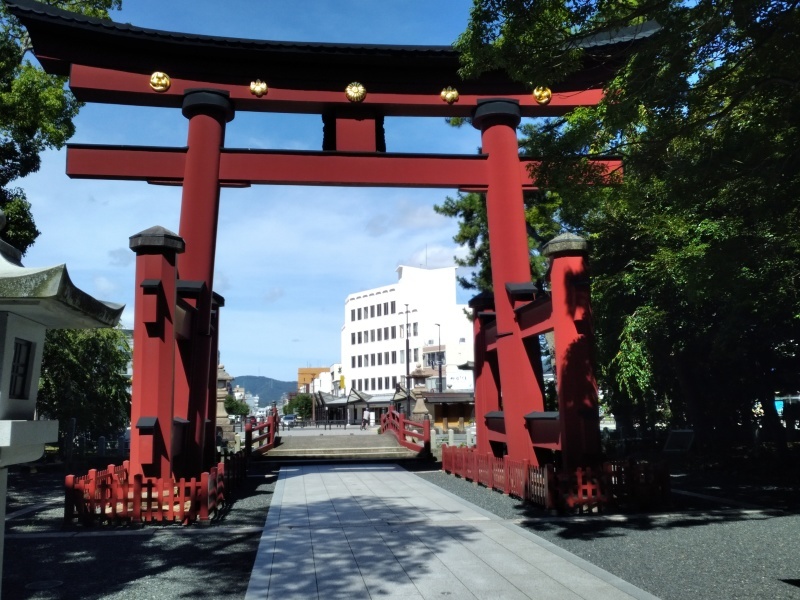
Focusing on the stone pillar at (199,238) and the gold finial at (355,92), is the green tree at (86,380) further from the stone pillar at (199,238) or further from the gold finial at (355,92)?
the gold finial at (355,92)

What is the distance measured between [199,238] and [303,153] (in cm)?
264

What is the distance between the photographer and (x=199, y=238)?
12.8 metres

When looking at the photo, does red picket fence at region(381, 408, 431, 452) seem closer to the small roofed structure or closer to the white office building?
the small roofed structure

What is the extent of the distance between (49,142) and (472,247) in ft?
54.9

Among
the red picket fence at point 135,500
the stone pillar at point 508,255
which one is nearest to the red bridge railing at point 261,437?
the stone pillar at point 508,255

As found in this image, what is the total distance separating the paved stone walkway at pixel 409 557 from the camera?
21.0 feet

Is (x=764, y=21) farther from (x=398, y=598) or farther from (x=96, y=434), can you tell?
(x=96, y=434)

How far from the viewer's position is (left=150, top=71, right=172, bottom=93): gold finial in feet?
43.6

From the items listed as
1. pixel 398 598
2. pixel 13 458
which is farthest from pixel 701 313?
pixel 13 458

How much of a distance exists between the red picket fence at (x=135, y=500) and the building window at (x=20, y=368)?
527cm

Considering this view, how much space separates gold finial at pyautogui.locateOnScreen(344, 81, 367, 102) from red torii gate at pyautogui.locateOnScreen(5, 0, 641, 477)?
58mm

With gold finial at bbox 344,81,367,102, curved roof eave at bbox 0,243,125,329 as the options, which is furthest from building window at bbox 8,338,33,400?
gold finial at bbox 344,81,367,102

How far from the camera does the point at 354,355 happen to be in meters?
93.7

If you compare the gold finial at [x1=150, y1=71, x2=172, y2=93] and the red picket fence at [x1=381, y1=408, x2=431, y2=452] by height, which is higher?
the gold finial at [x1=150, y1=71, x2=172, y2=93]
